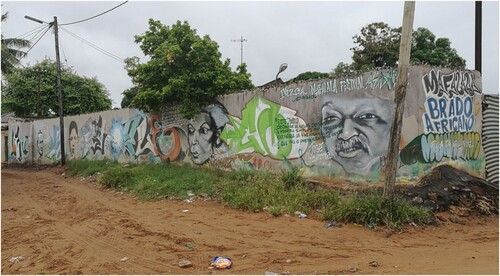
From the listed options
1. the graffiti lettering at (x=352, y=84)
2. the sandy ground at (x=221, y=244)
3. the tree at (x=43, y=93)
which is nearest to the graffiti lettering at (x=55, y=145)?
the tree at (x=43, y=93)

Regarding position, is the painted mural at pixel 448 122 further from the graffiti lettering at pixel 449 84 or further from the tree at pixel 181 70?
the tree at pixel 181 70

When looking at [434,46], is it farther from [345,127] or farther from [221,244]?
[221,244]

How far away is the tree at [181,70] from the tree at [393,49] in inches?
514

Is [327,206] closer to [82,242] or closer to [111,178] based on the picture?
[82,242]

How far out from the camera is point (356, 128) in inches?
329

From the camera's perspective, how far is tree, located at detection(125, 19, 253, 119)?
37.3ft

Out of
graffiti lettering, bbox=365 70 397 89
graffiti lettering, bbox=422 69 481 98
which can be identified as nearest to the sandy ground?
graffiti lettering, bbox=422 69 481 98

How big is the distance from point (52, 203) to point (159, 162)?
4.27m

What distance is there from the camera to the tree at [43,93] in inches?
1029

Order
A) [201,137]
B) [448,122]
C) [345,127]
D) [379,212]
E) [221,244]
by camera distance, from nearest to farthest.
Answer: [221,244], [379,212], [448,122], [345,127], [201,137]

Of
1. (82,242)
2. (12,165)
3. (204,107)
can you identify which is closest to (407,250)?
(82,242)

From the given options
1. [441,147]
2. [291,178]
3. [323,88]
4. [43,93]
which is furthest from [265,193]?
[43,93]

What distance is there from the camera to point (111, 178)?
1145 centimetres

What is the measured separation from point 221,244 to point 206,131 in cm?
658
